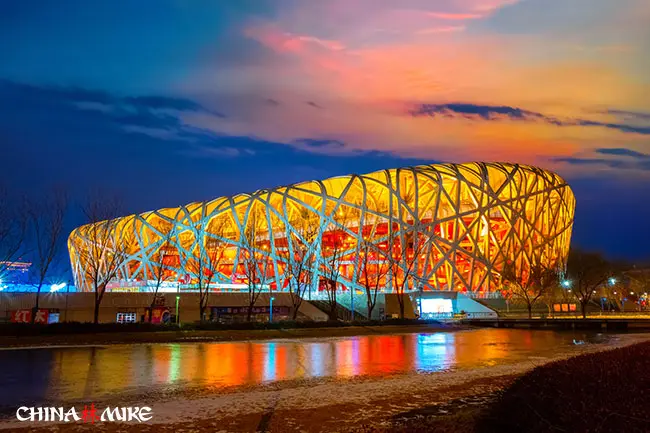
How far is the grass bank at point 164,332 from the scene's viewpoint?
2419 cm

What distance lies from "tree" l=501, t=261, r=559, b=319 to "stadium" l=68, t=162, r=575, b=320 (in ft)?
5.84

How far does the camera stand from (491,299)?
2314 inches

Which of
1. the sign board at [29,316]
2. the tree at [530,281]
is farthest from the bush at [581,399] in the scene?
the tree at [530,281]

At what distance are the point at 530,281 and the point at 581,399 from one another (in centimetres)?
5843

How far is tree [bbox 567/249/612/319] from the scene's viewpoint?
6573cm

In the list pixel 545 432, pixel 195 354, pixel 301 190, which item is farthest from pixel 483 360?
pixel 301 190

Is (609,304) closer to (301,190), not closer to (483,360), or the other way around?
(301,190)

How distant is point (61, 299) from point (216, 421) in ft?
121

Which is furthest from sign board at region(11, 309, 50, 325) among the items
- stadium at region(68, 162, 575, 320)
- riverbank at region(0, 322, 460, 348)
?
Answer: stadium at region(68, 162, 575, 320)

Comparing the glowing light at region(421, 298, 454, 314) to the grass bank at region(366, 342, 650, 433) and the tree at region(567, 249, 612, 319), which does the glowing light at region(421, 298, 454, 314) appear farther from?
the grass bank at region(366, 342, 650, 433)

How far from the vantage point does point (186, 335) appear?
89.5 ft

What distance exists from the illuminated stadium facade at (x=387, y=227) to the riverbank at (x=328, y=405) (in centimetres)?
4712

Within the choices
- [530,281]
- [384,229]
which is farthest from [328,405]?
[384,229]

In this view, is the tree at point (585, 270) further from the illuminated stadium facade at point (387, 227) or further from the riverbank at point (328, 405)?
the riverbank at point (328, 405)
